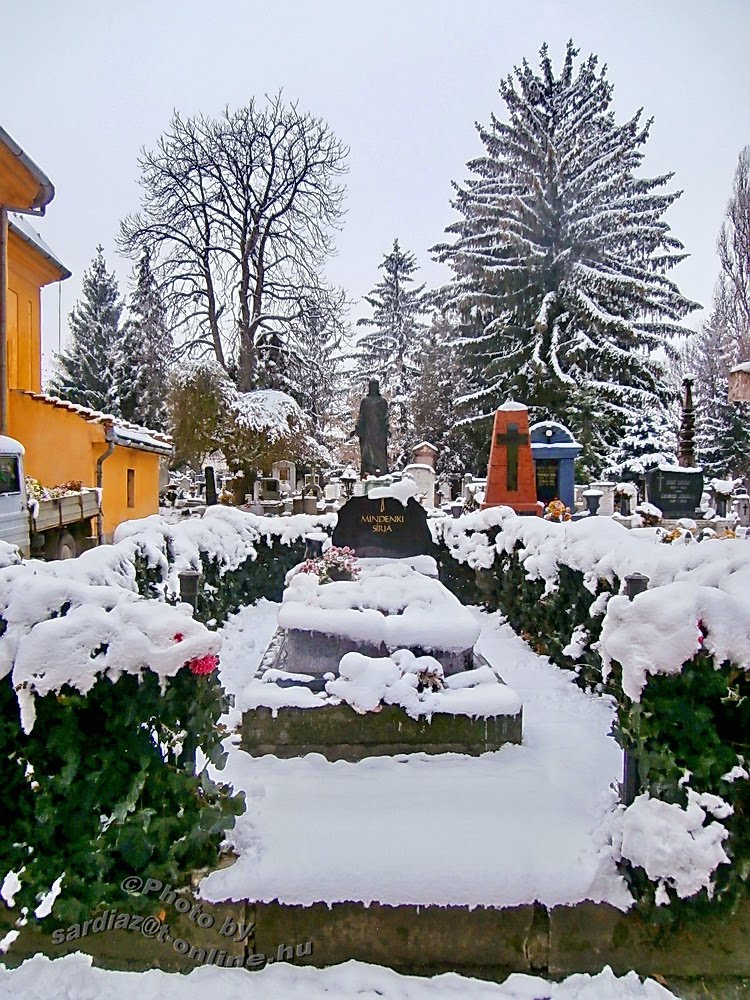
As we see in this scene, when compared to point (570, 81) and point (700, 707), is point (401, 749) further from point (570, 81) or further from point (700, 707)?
point (570, 81)

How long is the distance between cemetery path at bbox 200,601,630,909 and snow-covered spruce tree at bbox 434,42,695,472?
23421 millimetres

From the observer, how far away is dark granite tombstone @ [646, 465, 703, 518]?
18766mm

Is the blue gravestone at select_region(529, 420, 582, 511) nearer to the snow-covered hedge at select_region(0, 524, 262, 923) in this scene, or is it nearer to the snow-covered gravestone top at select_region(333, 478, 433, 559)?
the snow-covered gravestone top at select_region(333, 478, 433, 559)

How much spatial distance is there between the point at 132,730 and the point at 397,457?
3424 cm

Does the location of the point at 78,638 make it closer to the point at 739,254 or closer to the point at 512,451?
the point at 512,451

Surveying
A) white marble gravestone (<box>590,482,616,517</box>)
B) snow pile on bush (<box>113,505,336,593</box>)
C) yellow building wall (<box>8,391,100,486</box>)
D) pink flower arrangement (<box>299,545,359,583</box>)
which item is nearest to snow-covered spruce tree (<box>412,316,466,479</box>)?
white marble gravestone (<box>590,482,616,517</box>)

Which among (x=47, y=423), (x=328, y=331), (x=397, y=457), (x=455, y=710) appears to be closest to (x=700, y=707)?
(x=455, y=710)

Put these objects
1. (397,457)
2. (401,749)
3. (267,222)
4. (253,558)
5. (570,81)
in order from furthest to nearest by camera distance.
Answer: (397,457) < (570,81) < (267,222) < (253,558) < (401,749)

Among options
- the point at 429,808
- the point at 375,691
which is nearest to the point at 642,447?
the point at 375,691

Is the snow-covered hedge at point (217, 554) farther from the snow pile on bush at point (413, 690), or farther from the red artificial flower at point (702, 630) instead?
the red artificial flower at point (702, 630)

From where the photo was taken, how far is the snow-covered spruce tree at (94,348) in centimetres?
3684

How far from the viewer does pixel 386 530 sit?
7863 mm

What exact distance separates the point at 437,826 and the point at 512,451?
12778mm

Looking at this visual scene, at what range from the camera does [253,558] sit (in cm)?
906
